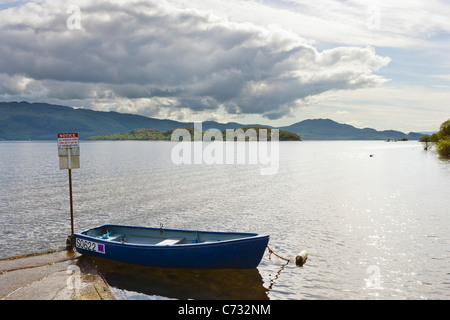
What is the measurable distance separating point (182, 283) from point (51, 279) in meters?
6.95

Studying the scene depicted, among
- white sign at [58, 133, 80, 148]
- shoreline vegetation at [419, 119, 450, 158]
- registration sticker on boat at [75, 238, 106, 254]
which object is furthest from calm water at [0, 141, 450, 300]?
shoreline vegetation at [419, 119, 450, 158]

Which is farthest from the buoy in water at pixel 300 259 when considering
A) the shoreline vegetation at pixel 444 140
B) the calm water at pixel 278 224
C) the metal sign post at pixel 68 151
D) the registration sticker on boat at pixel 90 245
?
the shoreline vegetation at pixel 444 140

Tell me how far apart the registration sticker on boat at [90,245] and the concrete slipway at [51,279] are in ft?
2.99

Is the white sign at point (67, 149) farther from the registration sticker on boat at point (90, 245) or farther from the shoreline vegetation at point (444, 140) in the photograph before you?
the shoreline vegetation at point (444, 140)

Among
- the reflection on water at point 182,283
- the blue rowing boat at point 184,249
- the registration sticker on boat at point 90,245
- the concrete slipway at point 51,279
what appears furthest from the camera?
the registration sticker on boat at point 90,245

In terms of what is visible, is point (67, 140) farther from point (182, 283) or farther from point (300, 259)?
point (300, 259)

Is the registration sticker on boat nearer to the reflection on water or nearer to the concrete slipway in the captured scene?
the concrete slipway

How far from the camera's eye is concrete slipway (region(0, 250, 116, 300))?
15.1m

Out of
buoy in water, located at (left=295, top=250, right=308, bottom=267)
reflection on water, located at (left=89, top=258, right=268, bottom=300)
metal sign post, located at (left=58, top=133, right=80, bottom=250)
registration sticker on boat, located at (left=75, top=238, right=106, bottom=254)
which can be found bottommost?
reflection on water, located at (left=89, top=258, right=268, bottom=300)

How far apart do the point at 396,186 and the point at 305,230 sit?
32.0 metres

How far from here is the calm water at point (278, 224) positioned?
57.4 feet

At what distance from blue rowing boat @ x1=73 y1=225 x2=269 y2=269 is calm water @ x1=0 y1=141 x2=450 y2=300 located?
833 mm

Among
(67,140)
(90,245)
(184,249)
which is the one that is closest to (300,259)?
(184,249)
